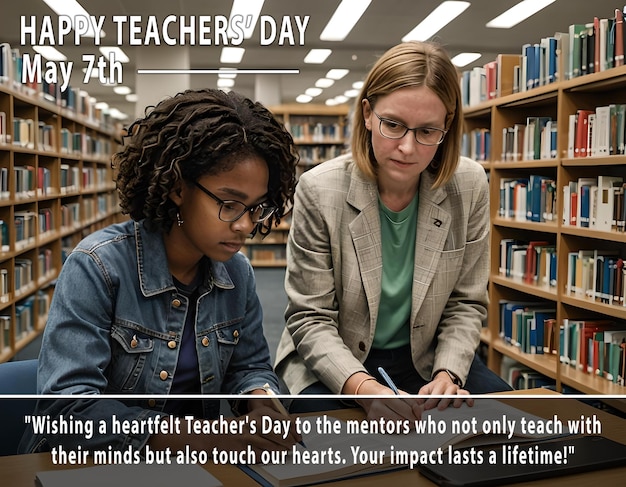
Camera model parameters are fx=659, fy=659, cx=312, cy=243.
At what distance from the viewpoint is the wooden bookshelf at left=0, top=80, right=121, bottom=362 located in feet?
3.74

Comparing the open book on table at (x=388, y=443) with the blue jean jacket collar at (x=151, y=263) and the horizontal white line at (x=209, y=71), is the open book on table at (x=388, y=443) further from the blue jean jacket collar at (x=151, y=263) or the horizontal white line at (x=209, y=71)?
the horizontal white line at (x=209, y=71)

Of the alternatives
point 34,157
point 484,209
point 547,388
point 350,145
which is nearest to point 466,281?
point 484,209

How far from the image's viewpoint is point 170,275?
1.07 metres

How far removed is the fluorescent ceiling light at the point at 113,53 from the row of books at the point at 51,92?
3.2 inches

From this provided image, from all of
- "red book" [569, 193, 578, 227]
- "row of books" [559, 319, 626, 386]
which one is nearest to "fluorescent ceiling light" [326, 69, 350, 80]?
"row of books" [559, 319, 626, 386]

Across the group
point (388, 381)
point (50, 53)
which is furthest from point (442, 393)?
point (50, 53)

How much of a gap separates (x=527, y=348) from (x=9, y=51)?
1.22 m

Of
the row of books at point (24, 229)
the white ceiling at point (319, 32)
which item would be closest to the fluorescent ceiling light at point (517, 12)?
the white ceiling at point (319, 32)

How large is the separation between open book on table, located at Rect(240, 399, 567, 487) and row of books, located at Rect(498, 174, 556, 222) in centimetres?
68

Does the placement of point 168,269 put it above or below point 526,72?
below

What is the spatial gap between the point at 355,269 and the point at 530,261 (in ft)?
1.73

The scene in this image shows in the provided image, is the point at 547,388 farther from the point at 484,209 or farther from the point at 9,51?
the point at 9,51

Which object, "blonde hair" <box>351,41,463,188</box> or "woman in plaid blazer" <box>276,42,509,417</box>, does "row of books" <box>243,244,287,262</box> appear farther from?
"blonde hair" <box>351,41,463,188</box>

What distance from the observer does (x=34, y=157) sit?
1184 millimetres
